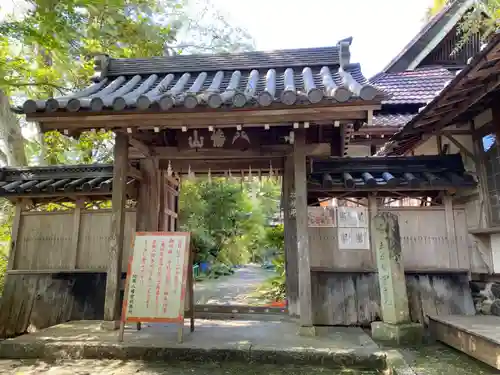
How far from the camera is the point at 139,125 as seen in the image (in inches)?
206

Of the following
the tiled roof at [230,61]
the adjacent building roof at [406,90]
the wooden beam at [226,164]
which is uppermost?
the adjacent building roof at [406,90]

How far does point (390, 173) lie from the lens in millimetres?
6863

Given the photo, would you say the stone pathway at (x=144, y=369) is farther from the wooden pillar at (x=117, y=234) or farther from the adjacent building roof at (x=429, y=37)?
the adjacent building roof at (x=429, y=37)

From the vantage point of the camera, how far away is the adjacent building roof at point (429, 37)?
1054 centimetres

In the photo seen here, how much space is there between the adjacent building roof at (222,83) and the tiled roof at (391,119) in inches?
120

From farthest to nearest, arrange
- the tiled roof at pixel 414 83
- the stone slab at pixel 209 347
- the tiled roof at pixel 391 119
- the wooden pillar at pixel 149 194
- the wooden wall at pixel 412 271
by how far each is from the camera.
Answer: the tiled roof at pixel 414 83
the tiled roof at pixel 391 119
the wooden pillar at pixel 149 194
the wooden wall at pixel 412 271
the stone slab at pixel 209 347

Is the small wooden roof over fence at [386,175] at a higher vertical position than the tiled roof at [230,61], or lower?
lower

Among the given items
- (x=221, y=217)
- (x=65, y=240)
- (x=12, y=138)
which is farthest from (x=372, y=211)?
(x=221, y=217)

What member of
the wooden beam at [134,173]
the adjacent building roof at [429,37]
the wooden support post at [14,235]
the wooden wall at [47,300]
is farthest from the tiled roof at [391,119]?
the wooden support post at [14,235]

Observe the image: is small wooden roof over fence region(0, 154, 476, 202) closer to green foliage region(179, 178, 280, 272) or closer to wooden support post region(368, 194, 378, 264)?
wooden support post region(368, 194, 378, 264)

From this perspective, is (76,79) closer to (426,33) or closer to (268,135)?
(268,135)

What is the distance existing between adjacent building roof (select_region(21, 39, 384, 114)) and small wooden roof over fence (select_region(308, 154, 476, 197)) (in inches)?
71.8

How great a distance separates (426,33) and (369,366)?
422 inches

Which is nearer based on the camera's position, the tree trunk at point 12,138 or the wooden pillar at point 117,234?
the wooden pillar at point 117,234
